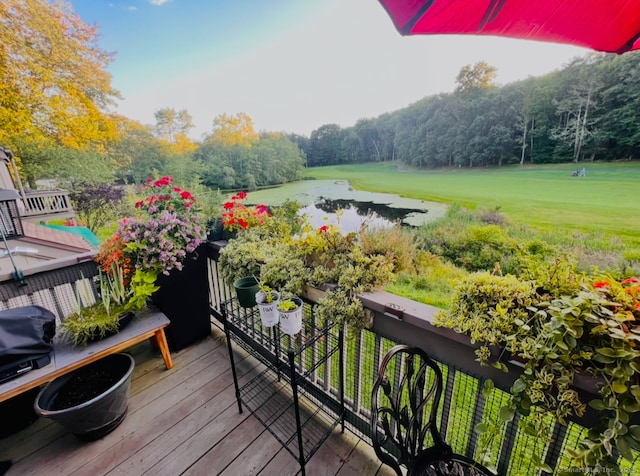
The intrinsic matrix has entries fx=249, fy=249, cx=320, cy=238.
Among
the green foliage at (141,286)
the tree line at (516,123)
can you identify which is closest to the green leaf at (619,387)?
the green foliage at (141,286)

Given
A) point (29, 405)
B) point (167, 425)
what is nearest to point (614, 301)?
point (167, 425)

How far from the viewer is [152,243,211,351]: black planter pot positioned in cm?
210

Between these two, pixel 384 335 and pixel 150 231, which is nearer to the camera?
pixel 384 335

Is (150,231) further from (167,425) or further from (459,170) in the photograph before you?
(459,170)

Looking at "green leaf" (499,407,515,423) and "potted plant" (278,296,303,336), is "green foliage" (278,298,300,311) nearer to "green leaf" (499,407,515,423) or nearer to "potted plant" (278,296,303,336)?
"potted plant" (278,296,303,336)

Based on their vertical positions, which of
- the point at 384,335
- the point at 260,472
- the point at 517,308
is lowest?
the point at 260,472

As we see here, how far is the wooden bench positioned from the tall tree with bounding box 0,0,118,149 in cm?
949

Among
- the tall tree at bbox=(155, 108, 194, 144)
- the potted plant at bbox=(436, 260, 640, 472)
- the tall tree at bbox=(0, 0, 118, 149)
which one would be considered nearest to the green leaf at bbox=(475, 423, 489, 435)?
the potted plant at bbox=(436, 260, 640, 472)

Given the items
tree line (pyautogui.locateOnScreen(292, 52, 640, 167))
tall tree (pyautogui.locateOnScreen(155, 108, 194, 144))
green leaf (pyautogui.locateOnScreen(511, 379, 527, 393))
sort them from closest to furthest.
→ green leaf (pyautogui.locateOnScreen(511, 379, 527, 393))
tree line (pyautogui.locateOnScreen(292, 52, 640, 167))
tall tree (pyautogui.locateOnScreen(155, 108, 194, 144))

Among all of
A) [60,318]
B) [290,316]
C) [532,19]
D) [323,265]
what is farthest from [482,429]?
[60,318]

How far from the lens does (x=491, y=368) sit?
92 cm

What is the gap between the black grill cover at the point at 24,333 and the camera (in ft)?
4.46

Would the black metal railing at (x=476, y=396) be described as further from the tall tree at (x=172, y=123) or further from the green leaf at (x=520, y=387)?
the tall tree at (x=172, y=123)

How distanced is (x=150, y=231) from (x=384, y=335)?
5.93 ft
